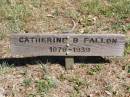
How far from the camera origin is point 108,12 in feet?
25.3

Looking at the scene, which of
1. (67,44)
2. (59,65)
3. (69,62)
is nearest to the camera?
(67,44)

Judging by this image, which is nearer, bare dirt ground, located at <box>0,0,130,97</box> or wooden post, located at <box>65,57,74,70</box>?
bare dirt ground, located at <box>0,0,130,97</box>

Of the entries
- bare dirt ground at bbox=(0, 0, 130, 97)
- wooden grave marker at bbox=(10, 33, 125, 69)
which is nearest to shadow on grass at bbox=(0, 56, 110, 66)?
bare dirt ground at bbox=(0, 0, 130, 97)

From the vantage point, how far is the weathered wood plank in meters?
5.90

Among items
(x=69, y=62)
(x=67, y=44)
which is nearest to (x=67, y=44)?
(x=67, y=44)

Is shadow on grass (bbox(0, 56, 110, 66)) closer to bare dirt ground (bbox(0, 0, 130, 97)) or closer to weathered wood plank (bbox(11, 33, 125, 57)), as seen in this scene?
bare dirt ground (bbox(0, 0, 130, 97))

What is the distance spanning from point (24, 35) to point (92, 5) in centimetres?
235

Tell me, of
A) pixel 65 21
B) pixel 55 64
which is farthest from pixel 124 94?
pixel 65 21

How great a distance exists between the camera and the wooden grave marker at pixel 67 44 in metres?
5.90

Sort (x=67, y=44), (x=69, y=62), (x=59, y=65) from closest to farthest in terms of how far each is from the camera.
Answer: (x=67, y=44), (x=69, y=62), (x=59, y=65)

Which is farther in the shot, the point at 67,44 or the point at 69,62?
the point at 69,62

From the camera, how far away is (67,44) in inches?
235

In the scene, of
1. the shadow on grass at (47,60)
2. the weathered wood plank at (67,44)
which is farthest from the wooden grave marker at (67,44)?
the shadow on grass at (47,60)

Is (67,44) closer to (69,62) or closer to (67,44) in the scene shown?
(67,44)
